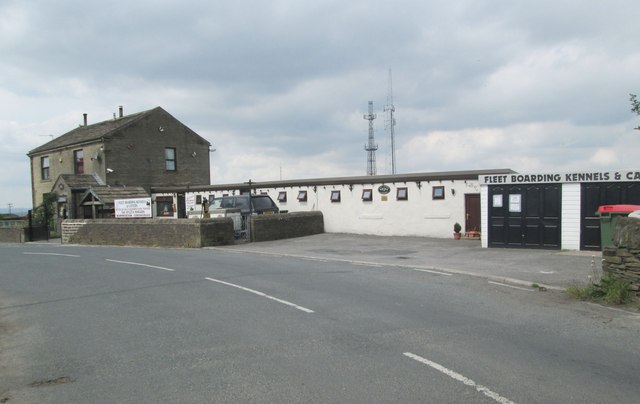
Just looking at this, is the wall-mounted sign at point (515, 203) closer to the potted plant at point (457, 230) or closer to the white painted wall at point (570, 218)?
the white painted wall at point (570, 218)

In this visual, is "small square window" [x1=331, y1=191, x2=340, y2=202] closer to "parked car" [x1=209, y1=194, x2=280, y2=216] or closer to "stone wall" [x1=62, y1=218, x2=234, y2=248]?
"parked car" [x1=209, y1=194, x2=280, y2=216]

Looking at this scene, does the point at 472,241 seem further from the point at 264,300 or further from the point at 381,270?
the point at 264,300

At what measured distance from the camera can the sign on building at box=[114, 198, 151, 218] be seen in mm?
25797

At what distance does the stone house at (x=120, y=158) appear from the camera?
34.3 metres

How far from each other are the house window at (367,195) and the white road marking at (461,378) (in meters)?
20.2

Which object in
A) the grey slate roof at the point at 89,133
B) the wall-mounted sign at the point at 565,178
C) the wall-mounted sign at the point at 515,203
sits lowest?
the wall-mounted sign at the point at 515,203

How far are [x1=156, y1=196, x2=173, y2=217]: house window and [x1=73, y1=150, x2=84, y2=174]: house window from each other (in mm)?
7031

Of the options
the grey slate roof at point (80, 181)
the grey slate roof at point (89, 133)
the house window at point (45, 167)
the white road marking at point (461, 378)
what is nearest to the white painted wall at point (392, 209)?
the grey slate roof at point (80, 181)

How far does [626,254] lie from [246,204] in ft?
63.6

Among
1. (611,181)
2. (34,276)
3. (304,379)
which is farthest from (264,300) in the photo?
(611,181)

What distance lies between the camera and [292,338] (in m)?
6.73

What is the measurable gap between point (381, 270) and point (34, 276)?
30.9 ft

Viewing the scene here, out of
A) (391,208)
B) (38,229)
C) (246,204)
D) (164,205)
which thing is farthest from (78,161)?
(391,208)

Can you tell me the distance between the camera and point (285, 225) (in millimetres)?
25250
